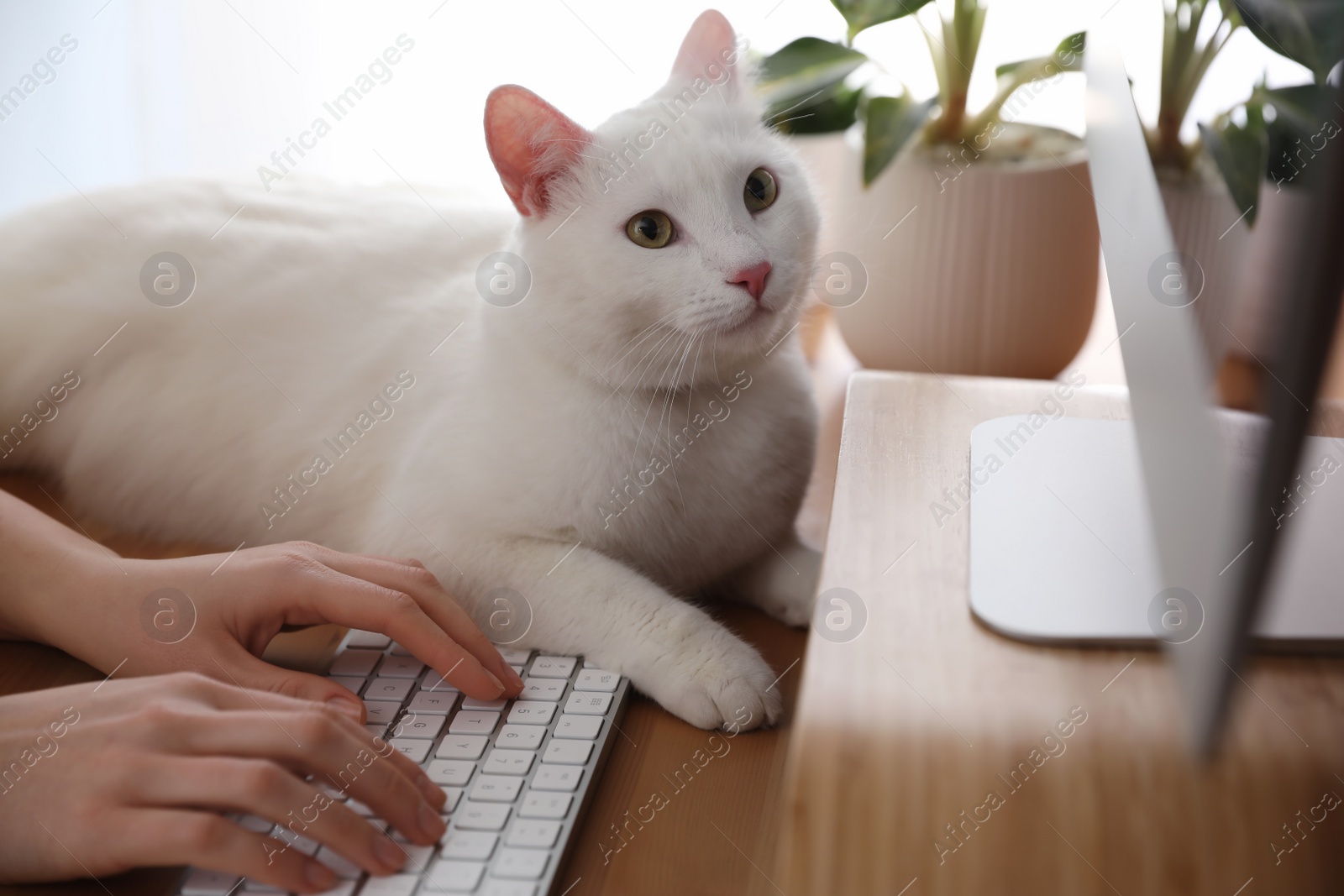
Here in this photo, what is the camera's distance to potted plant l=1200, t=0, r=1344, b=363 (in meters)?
0.33

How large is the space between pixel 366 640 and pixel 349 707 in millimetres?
127

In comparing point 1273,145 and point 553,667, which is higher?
point 1273,145

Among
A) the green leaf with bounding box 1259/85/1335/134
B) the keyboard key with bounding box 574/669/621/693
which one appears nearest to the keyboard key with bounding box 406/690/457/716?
the keyboard key with bounding box 574/669/621/693

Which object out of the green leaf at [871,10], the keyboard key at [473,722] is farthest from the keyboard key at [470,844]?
the green leaf at [871,10]

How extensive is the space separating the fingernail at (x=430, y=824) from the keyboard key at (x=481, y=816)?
0.05 feet

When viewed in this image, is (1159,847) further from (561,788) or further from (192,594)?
(192,594)

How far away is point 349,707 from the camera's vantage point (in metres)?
0.73

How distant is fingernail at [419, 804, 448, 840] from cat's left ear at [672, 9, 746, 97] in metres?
0.75

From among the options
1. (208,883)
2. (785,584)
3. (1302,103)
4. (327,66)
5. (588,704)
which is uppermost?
(327,66)

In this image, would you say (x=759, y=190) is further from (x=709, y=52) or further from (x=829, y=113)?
(x=829, y=113)

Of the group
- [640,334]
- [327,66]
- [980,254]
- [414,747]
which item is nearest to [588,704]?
[414,747]

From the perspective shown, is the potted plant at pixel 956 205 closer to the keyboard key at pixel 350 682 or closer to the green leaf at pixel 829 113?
the green leaf at pixel 829 113

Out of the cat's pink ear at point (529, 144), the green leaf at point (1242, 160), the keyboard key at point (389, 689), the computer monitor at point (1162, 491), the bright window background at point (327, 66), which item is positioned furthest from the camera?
the bright window background at point (327, 66)

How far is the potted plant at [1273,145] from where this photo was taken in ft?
1.10
